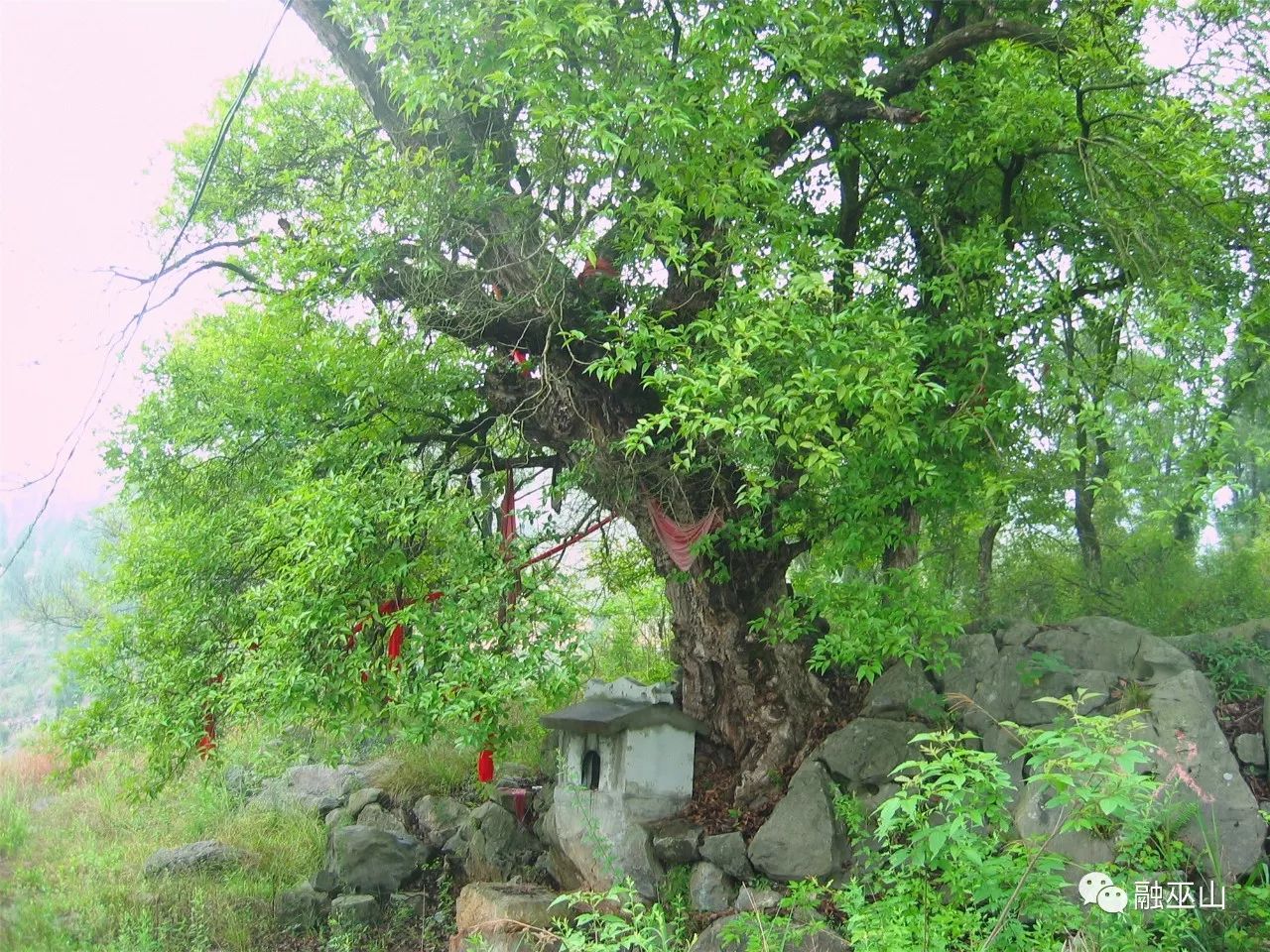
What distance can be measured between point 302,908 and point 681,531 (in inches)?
192

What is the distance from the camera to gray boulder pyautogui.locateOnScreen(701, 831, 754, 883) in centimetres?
741

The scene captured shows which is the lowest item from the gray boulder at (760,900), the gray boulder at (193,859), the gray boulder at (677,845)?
the gray boulder at (193,859)

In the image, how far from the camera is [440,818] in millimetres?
10211

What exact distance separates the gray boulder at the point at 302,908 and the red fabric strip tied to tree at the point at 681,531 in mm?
4504

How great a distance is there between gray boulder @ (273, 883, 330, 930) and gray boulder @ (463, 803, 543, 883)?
1303 mm

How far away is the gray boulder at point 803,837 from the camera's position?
7141 millimetres

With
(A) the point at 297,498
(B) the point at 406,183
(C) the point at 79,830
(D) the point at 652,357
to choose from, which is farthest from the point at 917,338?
(C) the point at 79,830

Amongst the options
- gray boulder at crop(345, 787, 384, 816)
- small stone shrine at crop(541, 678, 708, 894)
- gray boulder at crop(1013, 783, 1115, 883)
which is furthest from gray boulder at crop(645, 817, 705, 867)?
gray boulder at crop(345, 787, 384, 816)

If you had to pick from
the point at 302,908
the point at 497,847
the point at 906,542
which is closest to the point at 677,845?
the point at 497,847

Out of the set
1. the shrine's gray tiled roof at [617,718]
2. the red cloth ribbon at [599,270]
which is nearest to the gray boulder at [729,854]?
the shrine's gray tiled roof at [617,718]

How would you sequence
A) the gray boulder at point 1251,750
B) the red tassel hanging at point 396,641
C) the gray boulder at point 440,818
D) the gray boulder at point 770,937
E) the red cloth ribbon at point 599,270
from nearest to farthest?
the gray boulder at point 770,937 → the red tassel hanging at point 396,641 → the gray boulder at point 1251,750 → the red cloth ribbon at point 599,270 → the gray boulder at point 440,818

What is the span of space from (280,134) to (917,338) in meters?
5.11

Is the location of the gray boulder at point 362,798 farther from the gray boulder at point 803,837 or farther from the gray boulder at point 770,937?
the gray boulder at point 770,937

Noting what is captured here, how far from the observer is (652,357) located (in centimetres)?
646
